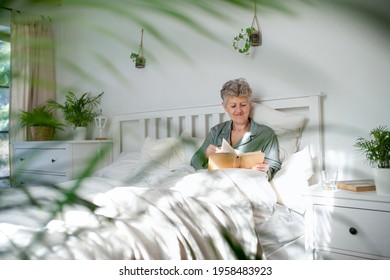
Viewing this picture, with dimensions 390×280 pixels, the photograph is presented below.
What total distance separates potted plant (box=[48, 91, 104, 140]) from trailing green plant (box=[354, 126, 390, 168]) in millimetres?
696

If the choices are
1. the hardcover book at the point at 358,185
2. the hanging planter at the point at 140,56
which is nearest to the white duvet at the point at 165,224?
the hanging planter at the point at 140,56

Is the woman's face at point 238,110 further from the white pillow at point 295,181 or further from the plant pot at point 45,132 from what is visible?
the plant pot at point 45,132

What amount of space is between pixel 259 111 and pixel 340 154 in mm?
393

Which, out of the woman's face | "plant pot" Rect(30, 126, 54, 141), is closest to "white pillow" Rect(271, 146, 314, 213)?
the woman's face

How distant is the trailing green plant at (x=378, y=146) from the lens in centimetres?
85

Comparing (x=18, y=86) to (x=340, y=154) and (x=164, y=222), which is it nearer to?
(x=164, y=222)

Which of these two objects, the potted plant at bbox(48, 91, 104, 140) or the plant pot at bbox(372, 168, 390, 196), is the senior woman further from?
the potted plant at bbox(48, 91, 104, 140)

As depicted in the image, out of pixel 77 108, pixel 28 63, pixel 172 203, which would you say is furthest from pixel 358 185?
pixel 28 63

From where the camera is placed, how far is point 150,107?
1.04 meters

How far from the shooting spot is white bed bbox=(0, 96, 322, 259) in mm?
170

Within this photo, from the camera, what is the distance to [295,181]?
3.29ft

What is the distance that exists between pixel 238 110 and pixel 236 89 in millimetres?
127

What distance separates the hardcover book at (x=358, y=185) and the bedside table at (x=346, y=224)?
22 millimetres
